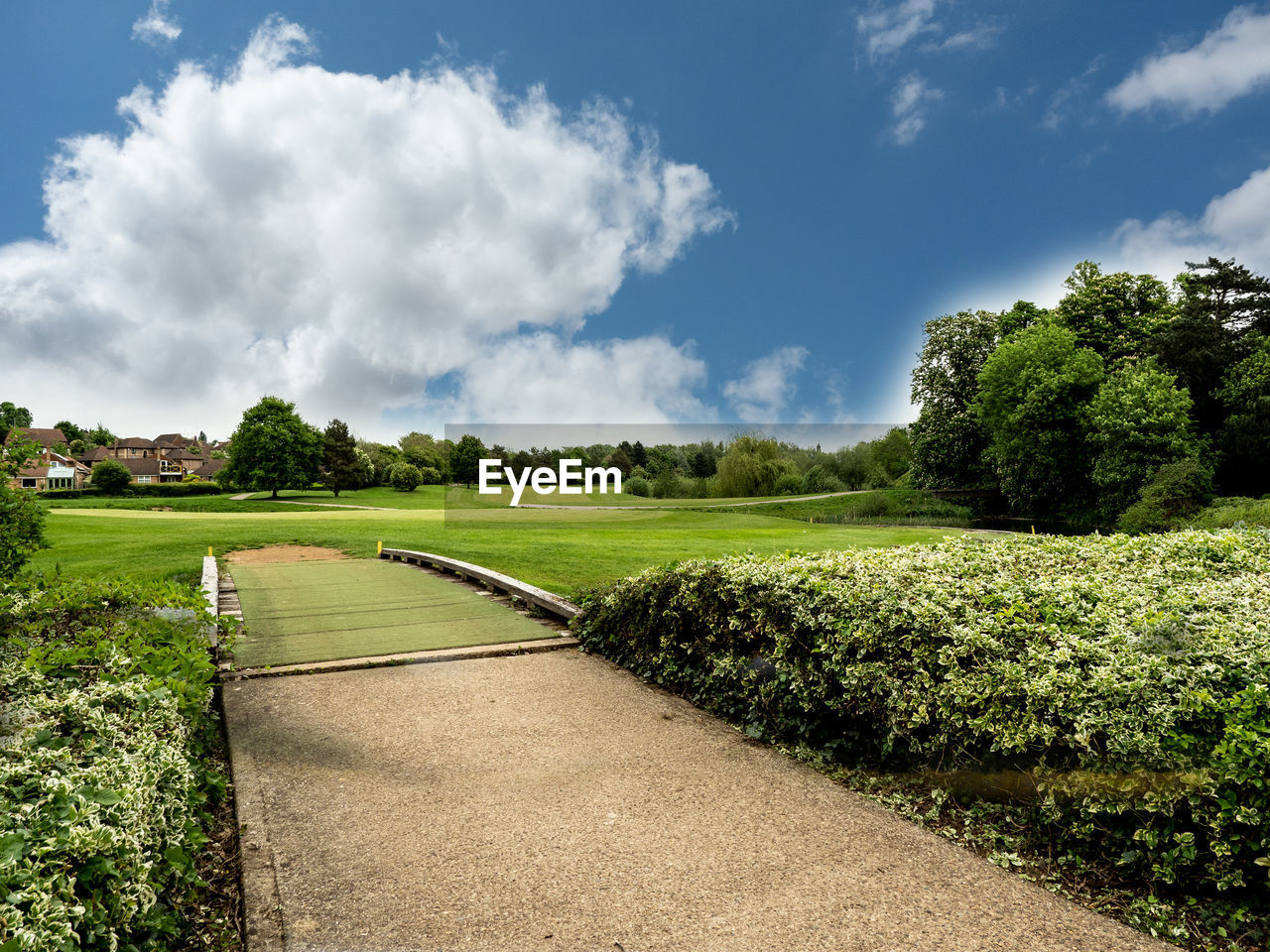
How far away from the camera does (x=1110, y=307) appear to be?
123 ft

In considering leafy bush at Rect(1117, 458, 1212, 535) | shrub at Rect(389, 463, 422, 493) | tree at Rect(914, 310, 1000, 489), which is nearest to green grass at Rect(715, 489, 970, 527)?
tree at Rect(914, 310, 1000, 489)

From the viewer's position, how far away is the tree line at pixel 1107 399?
28047 millimetres

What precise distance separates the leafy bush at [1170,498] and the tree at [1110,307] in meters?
11.6

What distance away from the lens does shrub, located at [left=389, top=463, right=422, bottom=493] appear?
57.5 m

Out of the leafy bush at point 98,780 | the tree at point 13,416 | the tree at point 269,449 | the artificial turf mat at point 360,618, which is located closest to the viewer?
the leafy bush at point 98,780

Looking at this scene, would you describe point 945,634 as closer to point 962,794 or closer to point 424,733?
point 962,794

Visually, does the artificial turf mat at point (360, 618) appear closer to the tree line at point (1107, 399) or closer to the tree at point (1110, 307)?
the tree line at point (1107, 399)

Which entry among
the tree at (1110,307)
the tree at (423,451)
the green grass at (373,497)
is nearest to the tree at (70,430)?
the tree at (423,451)

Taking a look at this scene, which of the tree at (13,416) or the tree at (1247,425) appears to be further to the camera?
the tree at (13,416)

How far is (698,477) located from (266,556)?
76.4 ft

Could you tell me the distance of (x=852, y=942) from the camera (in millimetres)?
2553

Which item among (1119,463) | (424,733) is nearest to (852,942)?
(424,733)

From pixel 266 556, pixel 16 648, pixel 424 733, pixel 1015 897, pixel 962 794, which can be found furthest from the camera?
pixel 266 556

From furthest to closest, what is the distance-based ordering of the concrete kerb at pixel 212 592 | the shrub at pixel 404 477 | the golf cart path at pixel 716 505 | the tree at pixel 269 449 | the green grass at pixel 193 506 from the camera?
the shrub at pixel 404 477 → the tree at pixel 269 449 → the green grass at pixel 193 506 → the golf cart path at pixel 716 505 → the concrete kerb at pixel 212 592
